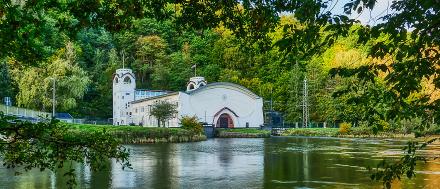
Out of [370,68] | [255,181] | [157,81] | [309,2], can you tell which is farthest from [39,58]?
[157,81]

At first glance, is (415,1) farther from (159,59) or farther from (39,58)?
(159,59)

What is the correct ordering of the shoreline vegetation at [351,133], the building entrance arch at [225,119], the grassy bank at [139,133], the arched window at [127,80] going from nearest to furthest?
1. the grassy bank at [139,133]
2. the shoreline vegetation at [351,133]
3. the building entrance arch at [225,119]
4. the arched window at [127,80]

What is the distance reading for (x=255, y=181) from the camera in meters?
12.0

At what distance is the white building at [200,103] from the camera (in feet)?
167

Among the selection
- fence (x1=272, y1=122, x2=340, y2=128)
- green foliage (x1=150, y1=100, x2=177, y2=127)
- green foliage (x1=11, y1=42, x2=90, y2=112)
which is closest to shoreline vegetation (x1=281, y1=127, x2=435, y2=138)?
fence (x1=272, y1=122, x2=340, y2=128)

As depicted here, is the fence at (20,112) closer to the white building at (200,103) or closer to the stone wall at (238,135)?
the white building at (200,103)

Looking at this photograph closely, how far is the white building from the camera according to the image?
2007 inches

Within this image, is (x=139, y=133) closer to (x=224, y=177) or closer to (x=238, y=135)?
(x=238, y=135)

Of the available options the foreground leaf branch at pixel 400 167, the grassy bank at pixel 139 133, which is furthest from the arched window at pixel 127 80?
the foreground leaf branch at pixel 400 167

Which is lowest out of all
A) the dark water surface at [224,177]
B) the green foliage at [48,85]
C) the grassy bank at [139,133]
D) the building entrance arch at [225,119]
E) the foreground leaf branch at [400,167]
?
the dark water surface at [224,177]

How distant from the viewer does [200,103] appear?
51344mm

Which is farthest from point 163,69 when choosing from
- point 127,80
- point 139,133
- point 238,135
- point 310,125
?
point 139,133

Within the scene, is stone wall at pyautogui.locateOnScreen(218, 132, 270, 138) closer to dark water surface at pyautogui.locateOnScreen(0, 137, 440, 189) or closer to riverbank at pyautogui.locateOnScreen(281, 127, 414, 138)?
riverbank at pyautogui.locateOnScreen(281, 127, 414, 138)

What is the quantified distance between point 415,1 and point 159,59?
76.8 metres
